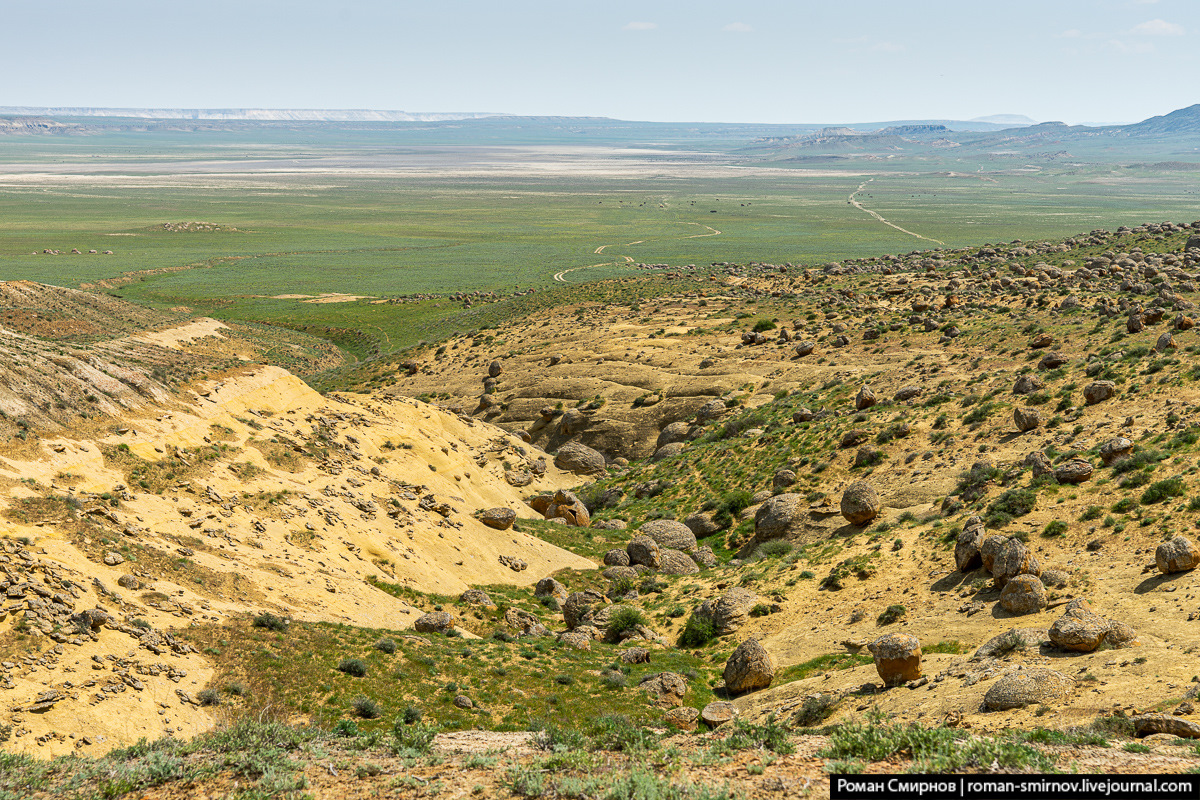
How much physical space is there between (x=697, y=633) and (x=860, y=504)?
32.2 ft

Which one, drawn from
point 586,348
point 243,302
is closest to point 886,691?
point 586,348

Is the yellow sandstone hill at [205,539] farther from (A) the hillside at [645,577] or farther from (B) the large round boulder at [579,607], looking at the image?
(B) the large round boulder at [579,607]

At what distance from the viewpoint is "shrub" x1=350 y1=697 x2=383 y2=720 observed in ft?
67.1

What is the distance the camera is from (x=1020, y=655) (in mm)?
19828

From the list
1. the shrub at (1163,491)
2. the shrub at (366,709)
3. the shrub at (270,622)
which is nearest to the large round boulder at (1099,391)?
the shrub at (1163,491)

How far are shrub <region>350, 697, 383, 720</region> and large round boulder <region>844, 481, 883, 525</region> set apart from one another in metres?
21.7

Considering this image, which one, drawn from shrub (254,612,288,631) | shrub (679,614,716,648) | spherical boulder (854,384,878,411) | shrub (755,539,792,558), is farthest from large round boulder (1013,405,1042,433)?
shrub (254,612,288,631)

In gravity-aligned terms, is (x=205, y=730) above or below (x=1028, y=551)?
below

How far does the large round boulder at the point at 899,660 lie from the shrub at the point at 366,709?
1331 centimetres

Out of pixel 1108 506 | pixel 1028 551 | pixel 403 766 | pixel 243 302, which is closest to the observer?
pixel 403 766

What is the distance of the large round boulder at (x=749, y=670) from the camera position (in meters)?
24.4

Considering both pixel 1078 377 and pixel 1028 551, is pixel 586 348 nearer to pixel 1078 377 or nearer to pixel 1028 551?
pixel 1078 377

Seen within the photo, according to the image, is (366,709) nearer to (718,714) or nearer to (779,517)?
(718,714)

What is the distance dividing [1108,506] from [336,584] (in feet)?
87.9
